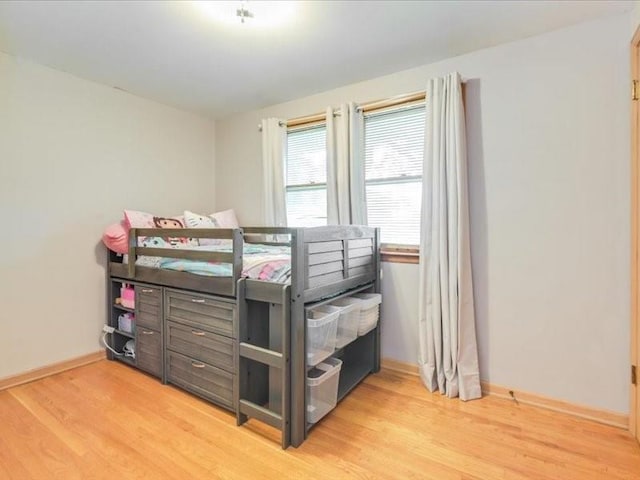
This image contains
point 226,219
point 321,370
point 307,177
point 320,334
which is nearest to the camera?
point 320,334

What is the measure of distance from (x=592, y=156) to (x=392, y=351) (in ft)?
5.63

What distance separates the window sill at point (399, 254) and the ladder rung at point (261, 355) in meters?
1.16

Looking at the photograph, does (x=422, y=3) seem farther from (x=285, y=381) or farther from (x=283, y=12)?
(x=285, y=381)

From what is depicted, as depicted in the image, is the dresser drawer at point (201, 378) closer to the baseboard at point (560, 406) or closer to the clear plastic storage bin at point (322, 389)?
the clear plastic storage bin at point (322, 389)

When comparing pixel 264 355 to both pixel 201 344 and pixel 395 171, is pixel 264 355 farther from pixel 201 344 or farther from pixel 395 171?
pixel 395 171

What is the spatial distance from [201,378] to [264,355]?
589 mm

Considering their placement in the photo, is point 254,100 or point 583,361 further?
point 254,100

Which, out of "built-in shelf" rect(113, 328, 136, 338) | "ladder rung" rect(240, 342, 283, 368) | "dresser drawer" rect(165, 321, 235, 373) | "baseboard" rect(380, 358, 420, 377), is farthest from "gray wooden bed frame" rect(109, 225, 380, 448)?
"built-in shelf" rect(113, 328, 136, 338)

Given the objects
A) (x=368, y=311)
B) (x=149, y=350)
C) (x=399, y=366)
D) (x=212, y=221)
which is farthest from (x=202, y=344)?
(x=399, y=366)

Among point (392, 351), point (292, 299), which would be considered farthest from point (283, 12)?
point (392, 351)

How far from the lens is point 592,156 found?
1832 millimetres

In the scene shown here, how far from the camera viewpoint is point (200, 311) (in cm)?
204

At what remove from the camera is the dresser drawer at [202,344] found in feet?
6.23

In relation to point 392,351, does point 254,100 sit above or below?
above
